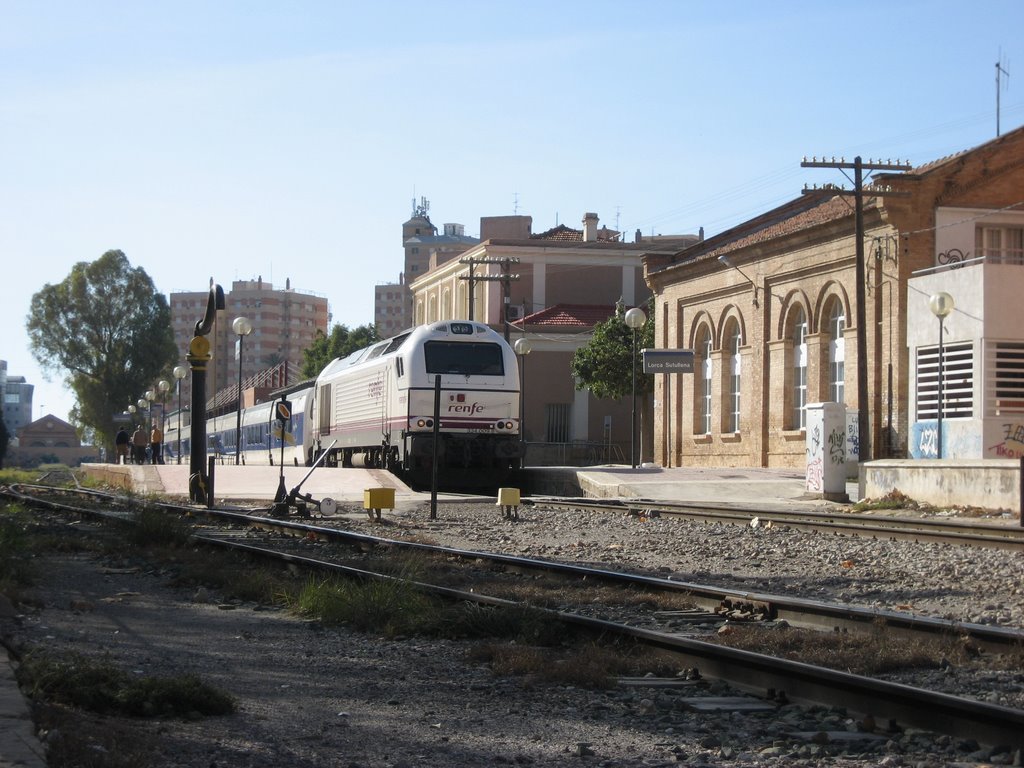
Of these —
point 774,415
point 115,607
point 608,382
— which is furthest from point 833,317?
point 115,607

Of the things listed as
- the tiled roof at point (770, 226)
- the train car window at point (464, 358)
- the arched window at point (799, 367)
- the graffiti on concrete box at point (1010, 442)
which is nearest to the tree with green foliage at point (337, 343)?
the tiled roof at point (770, 226)

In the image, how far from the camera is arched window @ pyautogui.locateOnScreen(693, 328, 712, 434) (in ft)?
145

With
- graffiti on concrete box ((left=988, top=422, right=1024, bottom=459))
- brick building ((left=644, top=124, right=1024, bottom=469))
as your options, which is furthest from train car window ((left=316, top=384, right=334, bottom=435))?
graffiti on concrete box ((left=988, top=422, right=1024, bottom=459))

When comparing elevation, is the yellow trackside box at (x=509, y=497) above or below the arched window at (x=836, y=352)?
below

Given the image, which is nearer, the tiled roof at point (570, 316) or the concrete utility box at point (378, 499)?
the concrete utility box at point (378, 499)

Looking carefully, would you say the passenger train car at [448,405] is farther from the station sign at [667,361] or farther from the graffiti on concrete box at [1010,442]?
the graffiti on concrete box at [1010,442]

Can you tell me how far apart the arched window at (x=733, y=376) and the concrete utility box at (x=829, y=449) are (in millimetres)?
15005

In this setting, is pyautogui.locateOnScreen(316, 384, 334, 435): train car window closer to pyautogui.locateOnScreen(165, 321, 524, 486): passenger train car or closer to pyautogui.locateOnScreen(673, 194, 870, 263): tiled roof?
pyautogui.locateOnScreen(165, 321, 524, 486): passenger train car

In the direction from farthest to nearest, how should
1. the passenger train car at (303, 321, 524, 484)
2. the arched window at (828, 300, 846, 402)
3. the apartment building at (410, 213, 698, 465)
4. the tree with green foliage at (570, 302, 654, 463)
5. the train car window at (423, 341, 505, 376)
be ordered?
the apartment building at (410, 213, 698, 465)
the tree with green foliage at (570, 302, 654, 463)
the arched window at (828, 300, 846, 402)
the train car window at (423, 341, 505, 376)
the passenger train car at (303, 321, 524, 484)

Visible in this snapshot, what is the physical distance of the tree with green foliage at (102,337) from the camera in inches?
3216

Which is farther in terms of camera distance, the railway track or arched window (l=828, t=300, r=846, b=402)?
arched window (l=828, t=300, r=846, b=402)

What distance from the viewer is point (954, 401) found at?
104 ft

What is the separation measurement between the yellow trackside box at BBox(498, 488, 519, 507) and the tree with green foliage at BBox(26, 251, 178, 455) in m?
64.2

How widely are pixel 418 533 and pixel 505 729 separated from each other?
12.3 m
